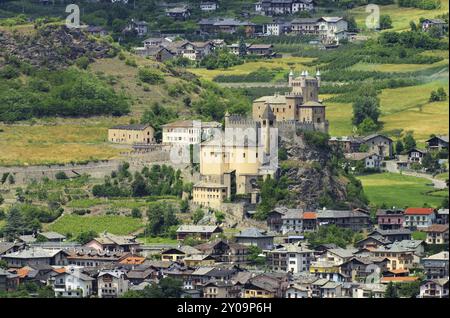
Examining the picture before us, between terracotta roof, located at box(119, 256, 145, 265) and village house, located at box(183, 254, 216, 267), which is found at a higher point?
terracotta roof, located at box(119, 256, 145, 265)

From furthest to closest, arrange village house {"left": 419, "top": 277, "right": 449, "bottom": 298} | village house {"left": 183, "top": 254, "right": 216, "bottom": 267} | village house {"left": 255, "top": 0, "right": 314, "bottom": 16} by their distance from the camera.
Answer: village house {"left": 255, "top": 0, "right": 314, "bottom": 16} < village house {"left": 183, "top": 254, "right": 216, "bottom": 267} < village house {"left": 419, "top": 277, "right": 449, "bottom": 298}

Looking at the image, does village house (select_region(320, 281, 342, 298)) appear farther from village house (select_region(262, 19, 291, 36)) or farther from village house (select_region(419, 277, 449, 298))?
village house (select_region(262, 19, 291, 36))

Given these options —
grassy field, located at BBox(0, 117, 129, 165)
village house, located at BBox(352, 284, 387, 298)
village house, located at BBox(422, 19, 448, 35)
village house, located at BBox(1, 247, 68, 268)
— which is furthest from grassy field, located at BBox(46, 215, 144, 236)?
village house, located at BBox(422, 19, 448, 35)

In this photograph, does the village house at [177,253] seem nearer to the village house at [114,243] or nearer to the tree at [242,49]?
the village house at [114,243]

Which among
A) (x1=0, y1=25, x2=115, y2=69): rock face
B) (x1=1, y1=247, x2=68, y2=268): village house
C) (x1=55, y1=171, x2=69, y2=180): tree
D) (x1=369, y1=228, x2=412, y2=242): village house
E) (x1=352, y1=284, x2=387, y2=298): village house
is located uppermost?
(x1=0, y1=25, x2=115, y2=69): rock face

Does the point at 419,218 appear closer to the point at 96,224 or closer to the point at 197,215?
the point at 197,215
